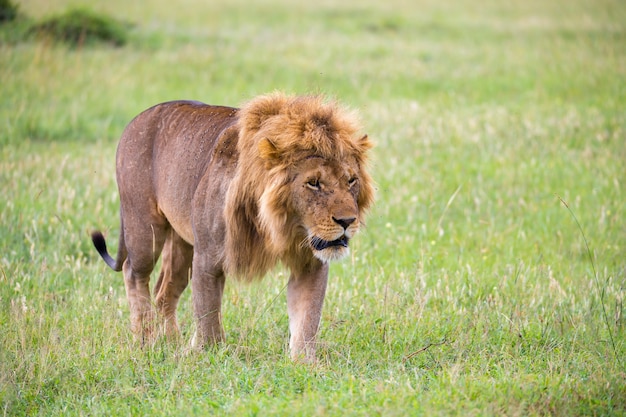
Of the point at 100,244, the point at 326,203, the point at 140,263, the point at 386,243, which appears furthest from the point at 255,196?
the point at 386,243

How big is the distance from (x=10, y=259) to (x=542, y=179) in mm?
5274

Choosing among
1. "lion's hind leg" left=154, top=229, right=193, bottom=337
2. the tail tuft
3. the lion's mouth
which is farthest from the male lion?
the tail tuft

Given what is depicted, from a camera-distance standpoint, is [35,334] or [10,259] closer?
[35,334]

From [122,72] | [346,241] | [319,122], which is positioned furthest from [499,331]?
[122,72]

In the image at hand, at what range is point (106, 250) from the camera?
19.5 ft

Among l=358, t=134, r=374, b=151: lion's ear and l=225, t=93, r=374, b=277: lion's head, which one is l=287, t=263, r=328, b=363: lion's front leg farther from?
l=358, t=134, r=374, b=151: lion's ear

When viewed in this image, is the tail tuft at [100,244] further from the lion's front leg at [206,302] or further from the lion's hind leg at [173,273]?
the lion's front leg at [206,302]

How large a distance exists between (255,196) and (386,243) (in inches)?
114

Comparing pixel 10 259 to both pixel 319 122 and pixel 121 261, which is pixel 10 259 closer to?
pixel 121 261

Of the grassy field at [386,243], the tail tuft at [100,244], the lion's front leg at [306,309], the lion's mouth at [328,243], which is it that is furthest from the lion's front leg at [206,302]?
the tail tuft at [100,244]

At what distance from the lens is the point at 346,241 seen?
446cm

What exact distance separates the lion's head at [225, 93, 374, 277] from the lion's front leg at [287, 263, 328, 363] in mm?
97

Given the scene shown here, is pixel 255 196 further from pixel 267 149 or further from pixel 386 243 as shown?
pixel 386 243

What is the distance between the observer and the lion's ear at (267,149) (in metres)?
4.47
